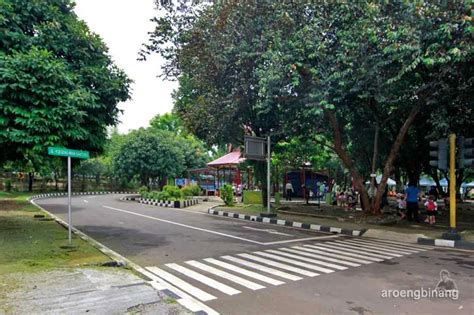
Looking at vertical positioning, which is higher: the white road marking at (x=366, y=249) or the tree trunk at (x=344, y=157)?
the tree trunk at (x=344, y=157)

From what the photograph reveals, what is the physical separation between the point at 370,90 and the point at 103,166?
43.5 m

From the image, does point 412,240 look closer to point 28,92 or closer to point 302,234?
point 302,234

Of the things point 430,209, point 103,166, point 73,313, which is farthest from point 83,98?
point 103,166

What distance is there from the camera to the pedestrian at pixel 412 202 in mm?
15266

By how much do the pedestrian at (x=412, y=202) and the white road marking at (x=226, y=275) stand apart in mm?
10706

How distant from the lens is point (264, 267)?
731 cm

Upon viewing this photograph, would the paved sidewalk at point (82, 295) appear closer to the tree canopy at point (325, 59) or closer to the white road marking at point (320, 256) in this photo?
the white road marking at point (320, 256)

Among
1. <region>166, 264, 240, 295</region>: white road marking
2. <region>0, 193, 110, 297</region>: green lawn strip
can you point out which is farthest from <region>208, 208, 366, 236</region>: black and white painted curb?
<region>0, 193, 110, 297</region>: green lawn strip

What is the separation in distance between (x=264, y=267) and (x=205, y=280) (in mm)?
1394

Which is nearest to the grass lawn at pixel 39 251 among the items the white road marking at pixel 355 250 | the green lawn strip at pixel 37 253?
the green lawn strip at pixel 37 253

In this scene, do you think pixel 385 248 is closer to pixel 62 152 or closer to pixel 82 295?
pixel 82 295

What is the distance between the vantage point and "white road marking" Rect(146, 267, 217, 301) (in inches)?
217

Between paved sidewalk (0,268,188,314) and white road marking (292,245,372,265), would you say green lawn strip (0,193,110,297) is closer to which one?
paved sidewalk (0,268,188,314)

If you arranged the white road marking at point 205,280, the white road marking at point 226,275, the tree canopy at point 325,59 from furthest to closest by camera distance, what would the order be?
1. the tree canopy at point 325,59
2. the white road marking at point 226,275
3. the white road marking at point 205,280
